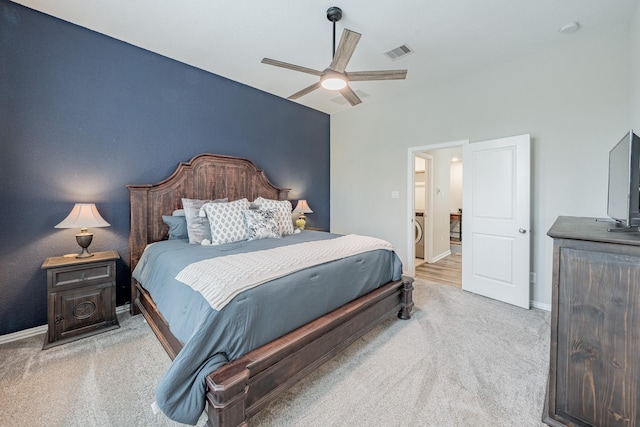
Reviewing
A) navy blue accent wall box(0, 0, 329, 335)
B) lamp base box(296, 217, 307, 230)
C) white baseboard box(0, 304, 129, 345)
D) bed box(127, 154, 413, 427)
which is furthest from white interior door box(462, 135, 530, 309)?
white baseboard box(0, 304, 129, 345)

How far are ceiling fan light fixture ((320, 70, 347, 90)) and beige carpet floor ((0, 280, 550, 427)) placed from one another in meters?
2.32

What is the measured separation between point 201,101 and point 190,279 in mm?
2746

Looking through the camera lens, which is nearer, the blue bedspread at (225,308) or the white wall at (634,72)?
the blue bedspread at (225,308)

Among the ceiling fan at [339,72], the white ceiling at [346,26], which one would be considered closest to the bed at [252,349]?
the white ceiling at [346,26]

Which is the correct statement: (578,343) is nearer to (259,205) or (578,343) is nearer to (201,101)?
(259,205)

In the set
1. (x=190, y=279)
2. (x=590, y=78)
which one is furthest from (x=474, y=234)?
(x=190, y=279)

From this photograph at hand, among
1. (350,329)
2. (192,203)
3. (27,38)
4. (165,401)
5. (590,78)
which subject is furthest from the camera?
(192,203)

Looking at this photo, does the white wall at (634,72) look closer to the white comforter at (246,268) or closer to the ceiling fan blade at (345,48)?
the ceiling fan blade at (345,48)

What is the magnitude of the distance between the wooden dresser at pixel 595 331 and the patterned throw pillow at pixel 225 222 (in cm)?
257

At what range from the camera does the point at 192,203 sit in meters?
3.03

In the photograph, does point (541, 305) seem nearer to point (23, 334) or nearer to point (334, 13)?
point (334, 13)

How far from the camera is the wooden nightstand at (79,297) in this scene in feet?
7.26

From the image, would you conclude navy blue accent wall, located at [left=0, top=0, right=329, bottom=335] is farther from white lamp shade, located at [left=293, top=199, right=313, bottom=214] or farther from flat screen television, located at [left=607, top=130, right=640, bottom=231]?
flat screen television, located at [left=607, top=130, right=640, bottom=231]

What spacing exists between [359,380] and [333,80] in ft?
7.93
